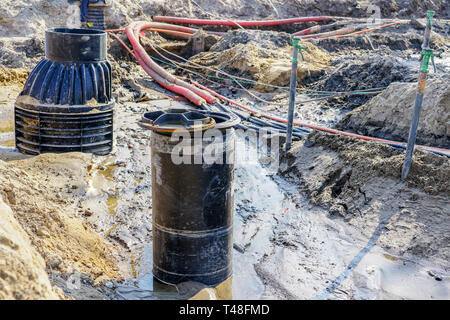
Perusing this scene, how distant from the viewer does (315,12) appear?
74.7 ft

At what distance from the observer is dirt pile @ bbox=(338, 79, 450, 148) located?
8.03 m

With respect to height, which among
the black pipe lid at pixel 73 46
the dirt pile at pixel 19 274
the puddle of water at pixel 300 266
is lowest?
the puddle of water at pixel 300 266

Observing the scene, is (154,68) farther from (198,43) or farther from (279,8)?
(279,8)

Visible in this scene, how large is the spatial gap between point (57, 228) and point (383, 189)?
3.96m

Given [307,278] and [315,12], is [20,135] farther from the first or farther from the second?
[315,12]

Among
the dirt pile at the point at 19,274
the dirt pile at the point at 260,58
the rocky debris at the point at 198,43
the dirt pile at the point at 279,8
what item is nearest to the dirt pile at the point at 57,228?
the dirt pile at the point at 19,274

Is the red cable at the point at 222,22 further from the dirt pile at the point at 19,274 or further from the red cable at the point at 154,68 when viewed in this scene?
the dirt pile at the point at 19,274

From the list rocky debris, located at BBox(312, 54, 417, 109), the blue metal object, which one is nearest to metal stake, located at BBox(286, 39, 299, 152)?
the blue metal object

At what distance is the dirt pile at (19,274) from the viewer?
10.5ft

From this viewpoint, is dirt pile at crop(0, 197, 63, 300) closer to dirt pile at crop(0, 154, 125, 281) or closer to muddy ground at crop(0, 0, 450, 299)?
muddy ground at crop(0, 0, 450, 299)

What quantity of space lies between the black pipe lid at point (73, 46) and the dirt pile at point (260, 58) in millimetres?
5719

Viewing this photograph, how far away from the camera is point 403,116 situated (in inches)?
336

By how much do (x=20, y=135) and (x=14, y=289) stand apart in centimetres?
535
